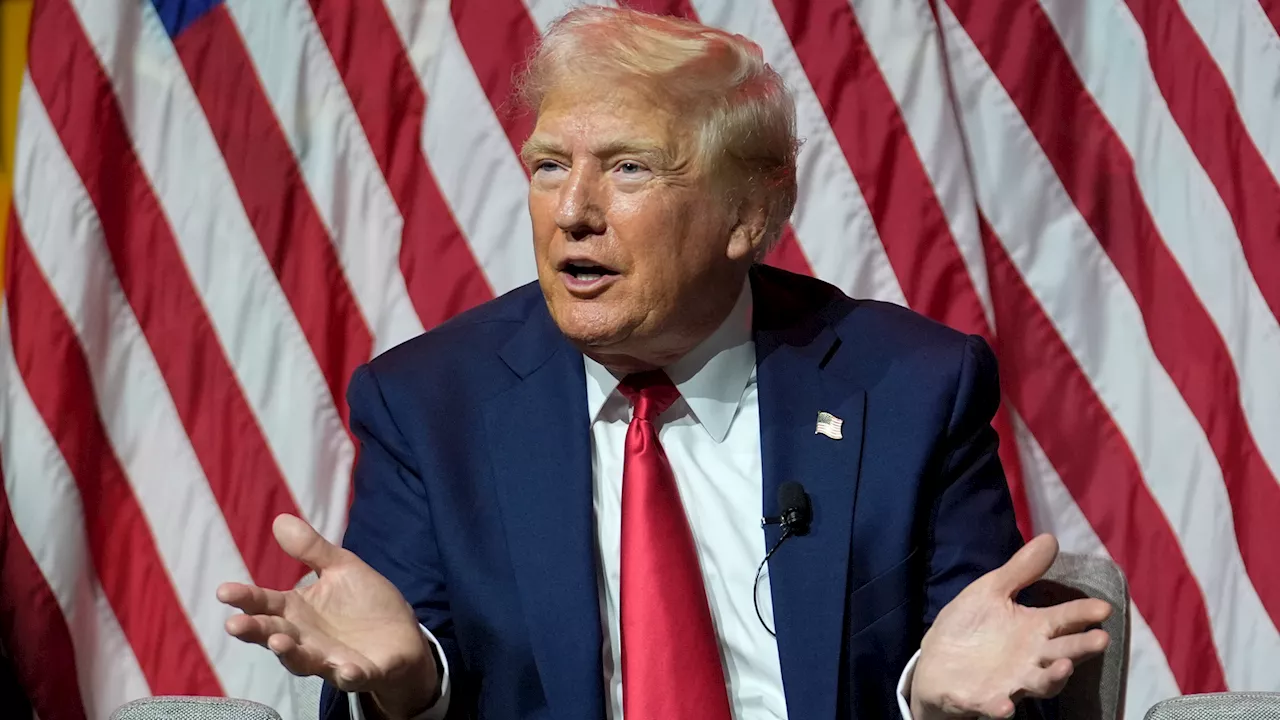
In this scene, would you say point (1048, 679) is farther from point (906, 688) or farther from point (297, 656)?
point (297, 656)

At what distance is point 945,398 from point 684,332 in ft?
1.19

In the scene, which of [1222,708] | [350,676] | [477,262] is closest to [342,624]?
[350,676]

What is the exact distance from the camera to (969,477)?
189cm

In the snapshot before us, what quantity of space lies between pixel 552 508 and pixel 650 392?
0.21m

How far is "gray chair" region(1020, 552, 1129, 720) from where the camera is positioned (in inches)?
75.0

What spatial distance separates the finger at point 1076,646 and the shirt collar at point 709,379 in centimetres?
59

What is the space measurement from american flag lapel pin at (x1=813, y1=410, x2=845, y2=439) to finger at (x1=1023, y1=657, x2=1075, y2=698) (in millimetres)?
490

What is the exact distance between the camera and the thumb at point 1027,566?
1525 mm

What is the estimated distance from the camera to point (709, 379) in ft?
6.30

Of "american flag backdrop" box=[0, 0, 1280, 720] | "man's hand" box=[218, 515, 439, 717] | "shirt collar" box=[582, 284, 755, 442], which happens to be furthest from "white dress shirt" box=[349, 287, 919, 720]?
"american flag backdrop" box=[0, 0, 1280, 720]

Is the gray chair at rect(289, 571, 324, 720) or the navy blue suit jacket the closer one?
the navy blue suit jacket

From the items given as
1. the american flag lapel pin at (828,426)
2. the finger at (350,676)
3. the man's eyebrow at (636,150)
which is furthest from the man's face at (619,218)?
the finger at (350,676)

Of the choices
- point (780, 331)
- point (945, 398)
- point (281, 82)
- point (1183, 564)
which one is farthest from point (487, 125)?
point (1183, 564)

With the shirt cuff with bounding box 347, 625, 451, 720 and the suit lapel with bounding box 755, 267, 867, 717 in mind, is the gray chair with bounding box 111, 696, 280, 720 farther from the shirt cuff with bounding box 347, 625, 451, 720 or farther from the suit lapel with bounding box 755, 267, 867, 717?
the suit lapel with bounding box 755, 267, 867, 717
